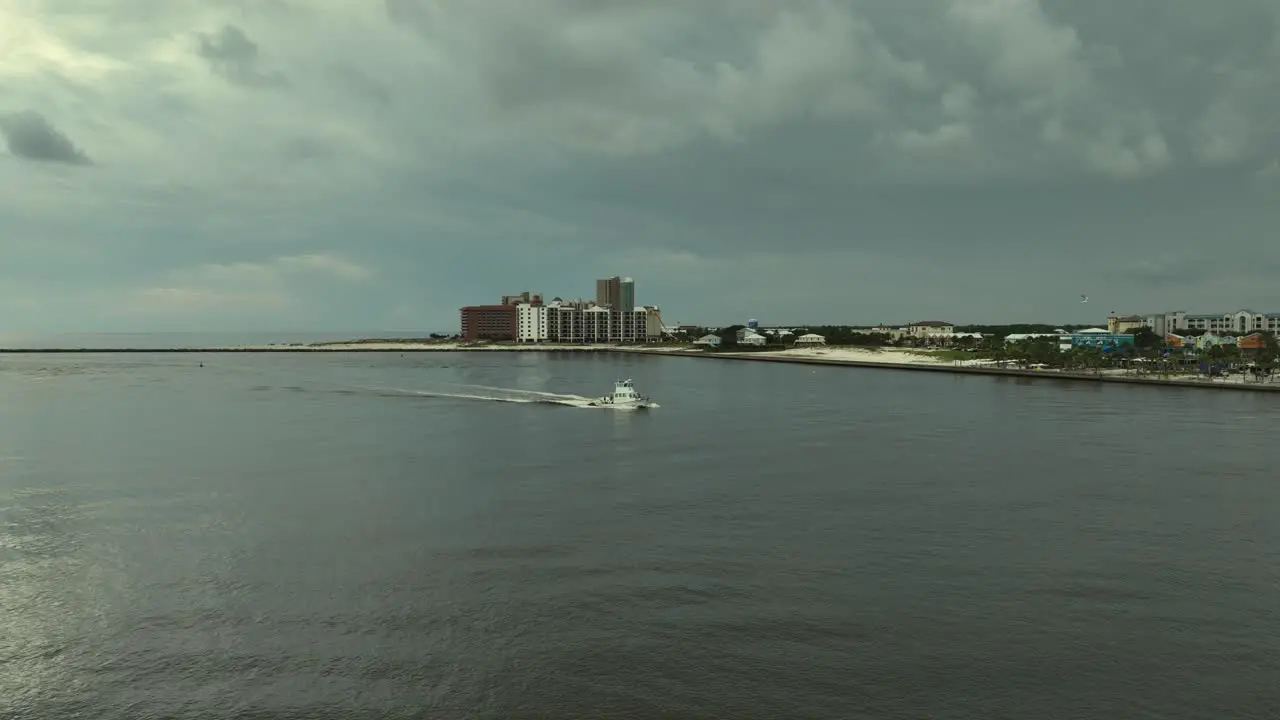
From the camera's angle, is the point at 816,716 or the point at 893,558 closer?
the point at 816,716

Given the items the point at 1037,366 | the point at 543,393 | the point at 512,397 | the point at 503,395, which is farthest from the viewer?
the point at 1037,366

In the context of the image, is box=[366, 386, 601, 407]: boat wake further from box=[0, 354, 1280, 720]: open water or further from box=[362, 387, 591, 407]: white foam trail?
box=[0, 354, 1280, 720]: open water

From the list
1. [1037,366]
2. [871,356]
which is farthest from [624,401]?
[871,356]

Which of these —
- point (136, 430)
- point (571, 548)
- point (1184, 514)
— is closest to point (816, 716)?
point (571, 548)

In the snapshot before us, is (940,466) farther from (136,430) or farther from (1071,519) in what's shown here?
(136,430)

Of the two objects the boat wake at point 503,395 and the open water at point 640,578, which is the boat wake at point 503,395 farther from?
the open water at point 640,578

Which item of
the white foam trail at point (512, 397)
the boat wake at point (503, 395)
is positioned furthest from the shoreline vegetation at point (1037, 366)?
the white foam trail at point (512, 397)

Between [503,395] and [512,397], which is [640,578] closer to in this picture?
[512,397]

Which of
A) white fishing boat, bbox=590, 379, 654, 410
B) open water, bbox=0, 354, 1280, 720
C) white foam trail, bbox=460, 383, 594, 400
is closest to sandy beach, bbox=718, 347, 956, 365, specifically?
white foam trail, bbox=460, 383, 594, 400
